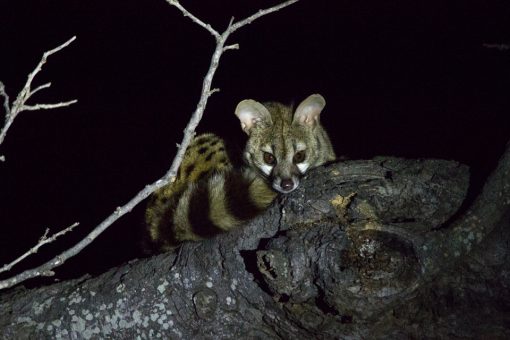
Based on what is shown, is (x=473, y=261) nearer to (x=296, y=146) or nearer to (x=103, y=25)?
(x=296, y=146)

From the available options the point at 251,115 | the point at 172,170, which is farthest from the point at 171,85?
the point at 172,170

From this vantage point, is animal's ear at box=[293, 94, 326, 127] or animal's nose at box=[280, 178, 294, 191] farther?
animal's ear at box=[293, 94, 326, 127]

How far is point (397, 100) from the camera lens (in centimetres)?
531

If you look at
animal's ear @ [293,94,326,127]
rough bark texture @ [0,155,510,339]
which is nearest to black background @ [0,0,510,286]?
animal's ear @ [293,94,326,127]

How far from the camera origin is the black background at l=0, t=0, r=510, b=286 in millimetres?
4957

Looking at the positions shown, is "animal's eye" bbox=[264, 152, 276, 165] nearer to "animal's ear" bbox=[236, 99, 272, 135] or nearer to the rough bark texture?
"animal's ear" bbox=[236, 99, 272, 135]

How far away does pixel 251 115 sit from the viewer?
3.80 meters

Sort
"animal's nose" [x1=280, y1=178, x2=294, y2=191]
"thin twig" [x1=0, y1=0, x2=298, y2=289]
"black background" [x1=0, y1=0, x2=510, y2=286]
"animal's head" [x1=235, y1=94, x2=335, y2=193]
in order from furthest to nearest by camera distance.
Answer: "black background" [x1=0, y1=0, x2=510, y2=286]
"animal's head" [x1=235, y1=94, x2=335, y2=193]
"animal's nose" [x1=280, y1=178, x2=294, y2=191]
"thin twig" [x1=0, y1=0, x2=298, y2=289]

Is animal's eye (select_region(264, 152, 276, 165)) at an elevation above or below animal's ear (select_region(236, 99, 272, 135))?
below

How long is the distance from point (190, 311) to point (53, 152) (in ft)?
13.5

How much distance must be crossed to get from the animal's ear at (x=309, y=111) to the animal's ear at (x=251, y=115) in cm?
20

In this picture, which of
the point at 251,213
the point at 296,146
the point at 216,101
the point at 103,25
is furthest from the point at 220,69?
the point at 251,213

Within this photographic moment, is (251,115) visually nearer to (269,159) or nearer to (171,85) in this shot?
(269,159)

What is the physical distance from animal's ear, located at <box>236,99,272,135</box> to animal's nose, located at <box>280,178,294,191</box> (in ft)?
2.17
